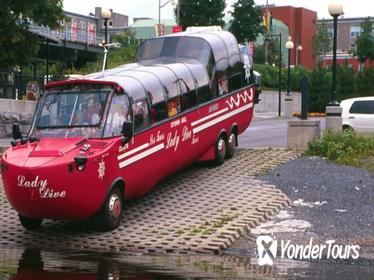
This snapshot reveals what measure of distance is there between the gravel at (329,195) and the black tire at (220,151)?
4.57 feet

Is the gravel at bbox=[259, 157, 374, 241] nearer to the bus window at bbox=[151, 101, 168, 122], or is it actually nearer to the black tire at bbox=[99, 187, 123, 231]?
the bus window at bbox=[151, 101, 168, 122]

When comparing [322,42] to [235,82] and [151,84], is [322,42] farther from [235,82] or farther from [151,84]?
[151,84]

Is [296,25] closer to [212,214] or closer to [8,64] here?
[8,64]

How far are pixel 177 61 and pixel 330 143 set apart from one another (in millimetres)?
4303

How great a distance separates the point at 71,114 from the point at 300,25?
111 m

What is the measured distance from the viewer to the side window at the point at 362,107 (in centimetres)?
2686

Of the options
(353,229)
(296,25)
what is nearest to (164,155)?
(353,229)

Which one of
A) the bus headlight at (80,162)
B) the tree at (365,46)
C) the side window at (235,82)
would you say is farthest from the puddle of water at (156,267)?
the tree at (365,46)

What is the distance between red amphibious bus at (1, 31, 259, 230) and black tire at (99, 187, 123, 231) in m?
0.02

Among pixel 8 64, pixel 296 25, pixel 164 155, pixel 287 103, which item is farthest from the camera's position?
pixel 296 25

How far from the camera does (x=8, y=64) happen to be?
2481cm

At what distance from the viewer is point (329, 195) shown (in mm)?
14523

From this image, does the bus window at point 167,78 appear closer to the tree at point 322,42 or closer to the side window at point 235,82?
the side window at point 235,82

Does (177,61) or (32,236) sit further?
(177,61)
